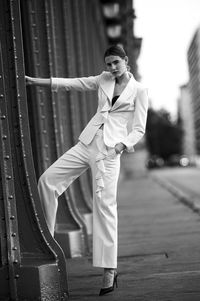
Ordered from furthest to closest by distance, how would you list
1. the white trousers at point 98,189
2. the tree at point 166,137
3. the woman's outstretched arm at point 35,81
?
1. the tree at point 166,137
2. the woman's outstretched arm at point 35,81
3. the white trousers at point 98,189

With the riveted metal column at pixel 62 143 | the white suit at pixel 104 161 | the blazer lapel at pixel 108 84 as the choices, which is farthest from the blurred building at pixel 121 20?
the white suit at pixel 104 161

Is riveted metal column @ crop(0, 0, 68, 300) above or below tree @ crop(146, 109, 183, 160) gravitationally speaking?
above

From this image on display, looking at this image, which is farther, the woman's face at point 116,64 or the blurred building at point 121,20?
the blurred building at point 121,20

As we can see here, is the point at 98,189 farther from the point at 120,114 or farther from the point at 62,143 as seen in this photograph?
the point at 62,143

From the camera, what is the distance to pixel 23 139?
15.7 feet

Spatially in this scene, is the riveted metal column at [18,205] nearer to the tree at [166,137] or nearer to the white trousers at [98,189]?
the white trousers at [98,189]

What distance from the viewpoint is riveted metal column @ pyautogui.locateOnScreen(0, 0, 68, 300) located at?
15.2 feet

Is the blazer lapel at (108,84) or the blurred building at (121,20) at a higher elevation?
the blurred building at (121,20)

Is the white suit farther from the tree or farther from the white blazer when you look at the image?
the tree

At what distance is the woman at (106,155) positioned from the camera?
16.6ft

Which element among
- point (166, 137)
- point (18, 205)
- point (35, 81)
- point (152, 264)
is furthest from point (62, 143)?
point (166, 137)

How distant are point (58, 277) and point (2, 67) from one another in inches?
62.3

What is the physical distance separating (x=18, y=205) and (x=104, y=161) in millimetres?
785

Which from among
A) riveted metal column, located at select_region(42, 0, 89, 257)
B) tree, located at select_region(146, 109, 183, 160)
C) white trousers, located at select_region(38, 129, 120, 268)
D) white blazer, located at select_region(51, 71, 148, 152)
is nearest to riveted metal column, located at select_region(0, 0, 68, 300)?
white trousers, located at select_region(38, 129, 120, 268)
